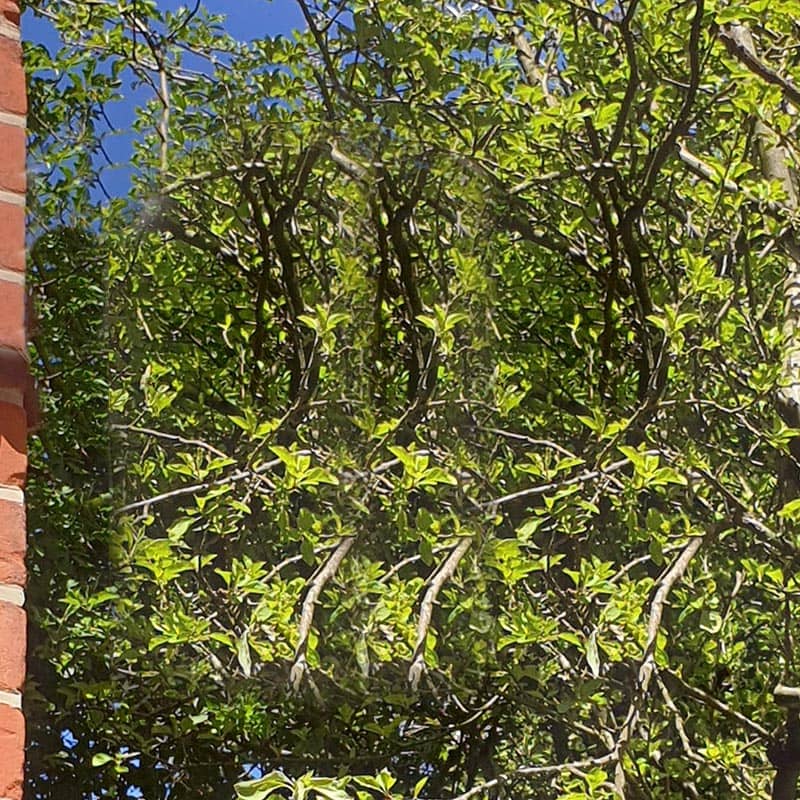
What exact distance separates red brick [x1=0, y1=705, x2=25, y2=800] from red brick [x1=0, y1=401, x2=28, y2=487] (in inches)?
8.2

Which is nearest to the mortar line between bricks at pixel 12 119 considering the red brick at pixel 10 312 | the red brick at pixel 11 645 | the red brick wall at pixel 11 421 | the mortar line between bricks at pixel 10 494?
the red brick wall at pixel 11 421

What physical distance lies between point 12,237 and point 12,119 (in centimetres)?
17

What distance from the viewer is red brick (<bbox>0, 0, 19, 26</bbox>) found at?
1.38 m

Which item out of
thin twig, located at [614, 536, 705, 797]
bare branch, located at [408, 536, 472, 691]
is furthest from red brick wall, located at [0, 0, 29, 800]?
thin twig, located at [614, 536, 705, 797]

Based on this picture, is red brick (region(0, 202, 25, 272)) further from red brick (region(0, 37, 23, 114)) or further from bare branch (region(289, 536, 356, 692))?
bare branch (region(289, 536, 356, 692))

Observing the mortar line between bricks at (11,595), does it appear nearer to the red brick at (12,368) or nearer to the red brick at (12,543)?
the red brick at (12,543)

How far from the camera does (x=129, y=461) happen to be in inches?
61.0

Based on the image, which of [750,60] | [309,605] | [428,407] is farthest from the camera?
[750,60]

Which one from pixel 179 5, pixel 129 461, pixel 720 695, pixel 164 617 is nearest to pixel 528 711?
pixel 720 695

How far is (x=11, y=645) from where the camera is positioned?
3.59 ft

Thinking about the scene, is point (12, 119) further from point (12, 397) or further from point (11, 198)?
point (12, 397)

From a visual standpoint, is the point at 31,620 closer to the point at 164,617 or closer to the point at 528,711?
the point at 164,617

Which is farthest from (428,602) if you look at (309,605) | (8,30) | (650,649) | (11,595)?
(8,30)

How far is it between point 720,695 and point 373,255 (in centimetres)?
80
